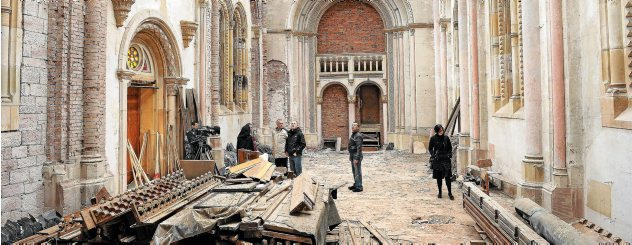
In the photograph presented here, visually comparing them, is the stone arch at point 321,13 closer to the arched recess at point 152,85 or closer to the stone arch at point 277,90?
the stone arch at point 277,90

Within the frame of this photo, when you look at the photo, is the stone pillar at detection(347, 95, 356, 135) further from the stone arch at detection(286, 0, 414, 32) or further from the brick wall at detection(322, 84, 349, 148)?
the stone arch at detection(286, 0, 414, 32)

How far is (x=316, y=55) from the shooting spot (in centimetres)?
2027

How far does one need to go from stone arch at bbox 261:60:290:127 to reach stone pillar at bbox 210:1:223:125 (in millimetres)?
5998

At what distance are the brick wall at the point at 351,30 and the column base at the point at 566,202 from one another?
47.1ft

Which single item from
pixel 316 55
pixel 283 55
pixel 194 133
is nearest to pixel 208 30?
pixel 194 133

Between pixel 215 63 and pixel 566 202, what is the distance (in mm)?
9840

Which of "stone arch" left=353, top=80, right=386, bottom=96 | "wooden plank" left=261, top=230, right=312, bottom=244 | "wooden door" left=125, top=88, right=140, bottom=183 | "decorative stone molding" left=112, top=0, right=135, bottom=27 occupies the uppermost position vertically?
"decorative stone molding" left=112, top=0, right=135, bottom=27

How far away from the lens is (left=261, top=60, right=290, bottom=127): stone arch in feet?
63.4

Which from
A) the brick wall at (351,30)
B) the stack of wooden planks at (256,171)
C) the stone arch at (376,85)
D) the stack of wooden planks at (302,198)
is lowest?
the stack of wooden planks at (302,198)

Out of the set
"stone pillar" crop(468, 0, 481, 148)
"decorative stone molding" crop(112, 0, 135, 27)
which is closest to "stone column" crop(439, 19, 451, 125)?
"stone pillar" crop(468, 0, 481, 148)

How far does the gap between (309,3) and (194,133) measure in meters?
10.7

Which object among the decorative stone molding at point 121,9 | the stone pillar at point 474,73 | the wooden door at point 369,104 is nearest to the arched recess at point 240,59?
A: the wooden door at point 369,104

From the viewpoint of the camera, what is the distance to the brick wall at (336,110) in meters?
20.5

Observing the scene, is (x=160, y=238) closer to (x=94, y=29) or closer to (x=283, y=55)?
(x=94, y=29)
